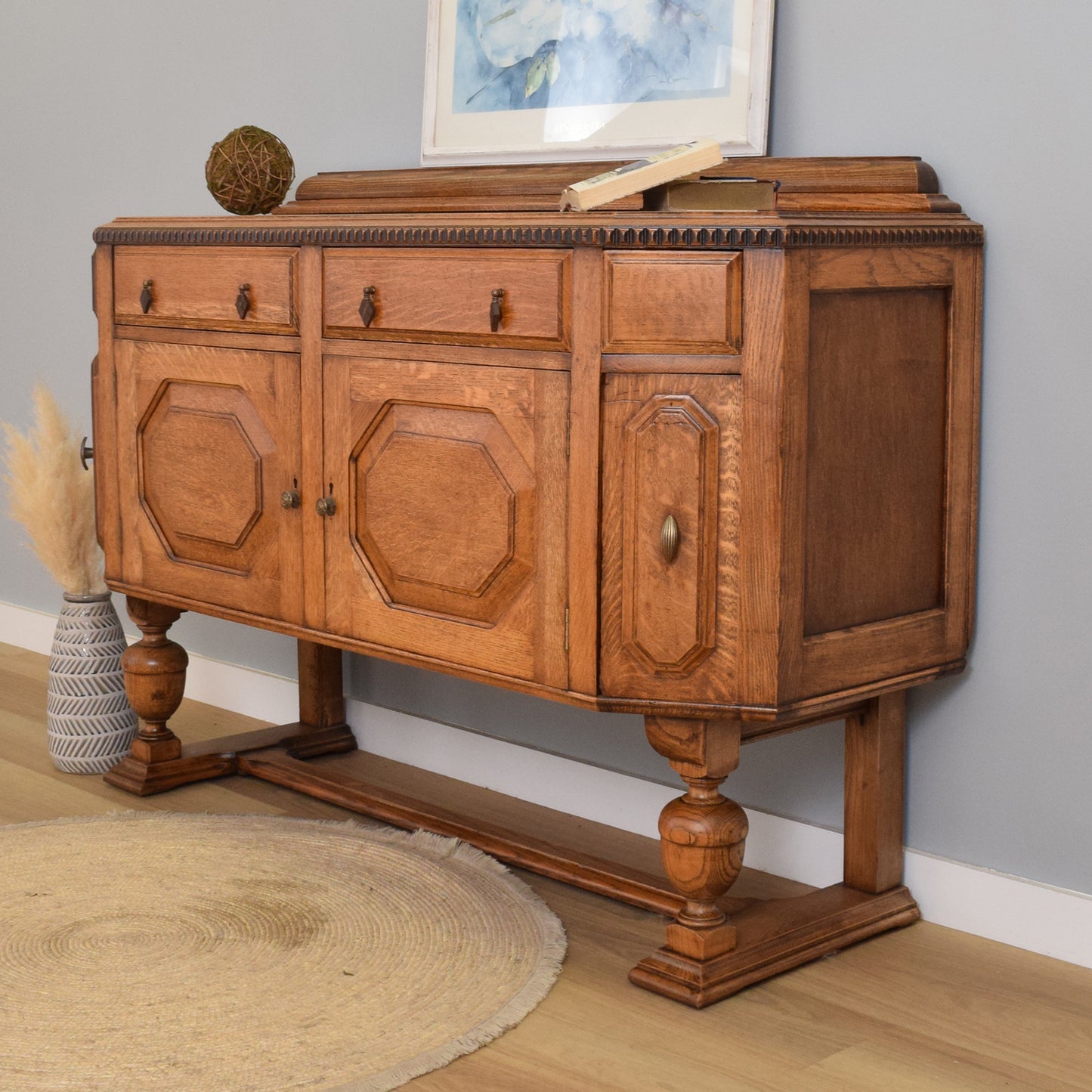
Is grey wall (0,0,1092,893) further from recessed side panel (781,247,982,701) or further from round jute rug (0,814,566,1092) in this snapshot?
round jute rug (0,814,566,1092)

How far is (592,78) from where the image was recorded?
2.31m

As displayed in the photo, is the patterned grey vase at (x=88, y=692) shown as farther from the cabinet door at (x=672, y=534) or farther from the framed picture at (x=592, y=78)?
the cabinet door at (x=672, y=534)

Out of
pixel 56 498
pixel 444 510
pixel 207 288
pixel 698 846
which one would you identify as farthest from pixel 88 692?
pixel 698 846

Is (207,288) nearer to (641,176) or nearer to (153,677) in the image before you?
(153,677)

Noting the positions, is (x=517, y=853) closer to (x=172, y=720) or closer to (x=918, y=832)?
(x=918, y=832)

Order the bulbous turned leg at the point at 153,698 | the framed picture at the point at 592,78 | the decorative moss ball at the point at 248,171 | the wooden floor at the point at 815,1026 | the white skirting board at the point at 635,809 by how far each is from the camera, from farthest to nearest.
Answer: the bulbous turned leg at the point at 153,698 < the decorative moss ball at the point at 248,171 < the framed picture at the point at 592,78 < the white skirting board at the point at 635,809 < the wooden floor at the point at 815,1026

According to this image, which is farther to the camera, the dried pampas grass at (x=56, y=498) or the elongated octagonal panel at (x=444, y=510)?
the dried pampas grass at (x=56, y=498)

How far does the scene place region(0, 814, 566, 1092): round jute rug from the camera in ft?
5.51

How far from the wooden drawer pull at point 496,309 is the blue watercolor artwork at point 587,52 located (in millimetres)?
532

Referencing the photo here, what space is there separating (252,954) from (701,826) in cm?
61

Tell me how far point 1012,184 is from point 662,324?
21.4 inches

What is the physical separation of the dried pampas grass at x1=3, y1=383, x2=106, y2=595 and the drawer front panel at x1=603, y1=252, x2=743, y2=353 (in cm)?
140

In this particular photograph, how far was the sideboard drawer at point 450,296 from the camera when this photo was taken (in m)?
1.82

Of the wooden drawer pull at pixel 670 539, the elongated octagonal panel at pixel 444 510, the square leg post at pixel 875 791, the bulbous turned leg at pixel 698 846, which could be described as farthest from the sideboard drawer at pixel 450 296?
the square leg post at pixel 875 791
